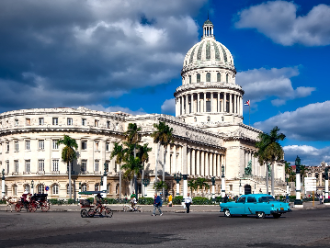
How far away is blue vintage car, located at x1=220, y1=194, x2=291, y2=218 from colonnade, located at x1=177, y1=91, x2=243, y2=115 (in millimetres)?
80171

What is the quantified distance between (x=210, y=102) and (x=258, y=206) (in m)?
83.3

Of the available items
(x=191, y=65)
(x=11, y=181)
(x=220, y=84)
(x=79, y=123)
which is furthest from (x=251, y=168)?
(x=11, y=181)

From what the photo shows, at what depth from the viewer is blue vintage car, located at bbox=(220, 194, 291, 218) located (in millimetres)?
30469

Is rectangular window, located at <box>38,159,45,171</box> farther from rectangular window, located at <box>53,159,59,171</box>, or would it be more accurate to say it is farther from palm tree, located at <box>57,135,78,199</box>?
palm tree, located at <box>57,135,78,199</box>

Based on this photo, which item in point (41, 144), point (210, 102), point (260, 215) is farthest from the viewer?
point (210, 102)

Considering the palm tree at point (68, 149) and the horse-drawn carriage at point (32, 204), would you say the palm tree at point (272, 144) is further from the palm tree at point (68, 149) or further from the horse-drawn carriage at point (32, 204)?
the horse-drawn carriage at point (32, 204)

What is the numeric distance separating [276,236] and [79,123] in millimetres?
62765

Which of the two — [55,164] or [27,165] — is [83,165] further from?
[27,165]

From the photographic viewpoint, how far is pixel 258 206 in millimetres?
30969

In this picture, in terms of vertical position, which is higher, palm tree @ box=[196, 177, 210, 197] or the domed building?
the domed building

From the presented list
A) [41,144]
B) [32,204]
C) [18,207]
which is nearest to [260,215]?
[32,204]

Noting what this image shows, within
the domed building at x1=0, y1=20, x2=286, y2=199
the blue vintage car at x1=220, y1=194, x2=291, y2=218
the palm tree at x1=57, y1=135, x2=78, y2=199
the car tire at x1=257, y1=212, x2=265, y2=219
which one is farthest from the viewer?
the domed building at x1=0, y1=20, x2=286, y2=199

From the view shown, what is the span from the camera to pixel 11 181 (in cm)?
7875

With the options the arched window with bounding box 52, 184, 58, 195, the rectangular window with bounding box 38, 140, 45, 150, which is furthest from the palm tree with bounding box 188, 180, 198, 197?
the rectangular window with bounding box 38, 140, 45, 150
